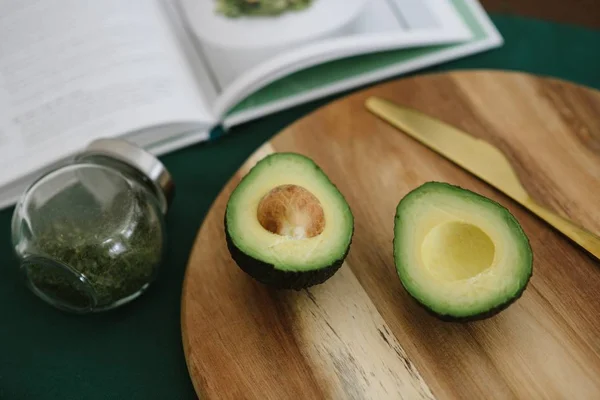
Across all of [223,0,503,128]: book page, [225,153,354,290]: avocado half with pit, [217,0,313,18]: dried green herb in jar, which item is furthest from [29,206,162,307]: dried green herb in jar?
[217,0,313,18]: dried green herb in jar

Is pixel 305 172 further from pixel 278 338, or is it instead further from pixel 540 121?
pixel 540 121

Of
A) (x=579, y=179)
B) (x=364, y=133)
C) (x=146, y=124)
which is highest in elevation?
(x=146, y=124)

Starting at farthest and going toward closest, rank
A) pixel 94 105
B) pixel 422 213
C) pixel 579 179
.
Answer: pixel 94 105
pixel 579 179
pixel 422 213

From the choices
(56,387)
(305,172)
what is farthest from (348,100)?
(56,387)

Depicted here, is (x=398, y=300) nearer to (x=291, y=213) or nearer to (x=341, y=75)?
(x=291, y=213)

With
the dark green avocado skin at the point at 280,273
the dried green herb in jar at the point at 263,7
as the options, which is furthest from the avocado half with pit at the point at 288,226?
the dried green herb in jar at the point at 263,7

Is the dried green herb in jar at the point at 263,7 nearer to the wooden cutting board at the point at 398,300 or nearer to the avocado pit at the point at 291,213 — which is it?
the wooden cutting board at the point at 398,300

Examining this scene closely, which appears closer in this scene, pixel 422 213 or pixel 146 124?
pixel 422 213
